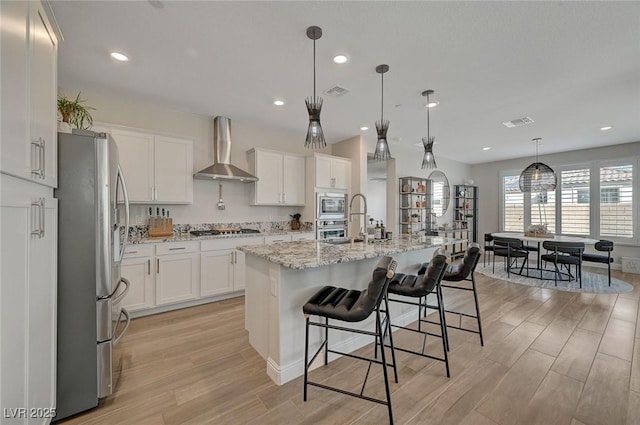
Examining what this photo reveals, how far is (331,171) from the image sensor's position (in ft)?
16.7

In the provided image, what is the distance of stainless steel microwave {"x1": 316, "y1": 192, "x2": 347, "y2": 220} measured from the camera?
4914mm

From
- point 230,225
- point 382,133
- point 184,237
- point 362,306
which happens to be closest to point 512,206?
point 382,133

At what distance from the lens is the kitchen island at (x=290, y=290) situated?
2025 mm

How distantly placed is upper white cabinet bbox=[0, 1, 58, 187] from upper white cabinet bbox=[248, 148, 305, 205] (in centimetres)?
288

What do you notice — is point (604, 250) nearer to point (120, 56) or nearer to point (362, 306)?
point (362, 306)

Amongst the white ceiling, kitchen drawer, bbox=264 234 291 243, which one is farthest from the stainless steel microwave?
the white ceiling

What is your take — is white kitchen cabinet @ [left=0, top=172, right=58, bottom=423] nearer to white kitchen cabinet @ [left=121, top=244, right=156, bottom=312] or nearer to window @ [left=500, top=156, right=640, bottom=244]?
white kitchen cabinet @ [left=121, top=244, right=156, bottom=312]

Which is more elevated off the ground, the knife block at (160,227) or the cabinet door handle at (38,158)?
the cabinet door handle at (38,158)

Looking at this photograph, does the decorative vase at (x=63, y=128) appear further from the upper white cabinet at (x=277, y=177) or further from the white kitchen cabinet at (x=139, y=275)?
the upper white cabinet at (x=277, y=177)

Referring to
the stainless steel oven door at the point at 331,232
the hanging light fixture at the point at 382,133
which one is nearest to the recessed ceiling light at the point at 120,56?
the hanging light fixture at the point at 382,133

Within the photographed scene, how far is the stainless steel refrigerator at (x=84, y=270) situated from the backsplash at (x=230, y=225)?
1.98 meters

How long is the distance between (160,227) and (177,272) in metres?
0.78

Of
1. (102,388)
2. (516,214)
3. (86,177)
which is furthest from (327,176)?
(516,214)

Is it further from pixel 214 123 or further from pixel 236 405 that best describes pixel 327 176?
pixel 236 405
